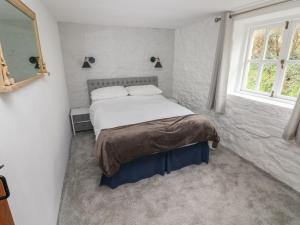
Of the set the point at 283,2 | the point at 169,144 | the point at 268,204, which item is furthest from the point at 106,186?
the point at 283,2

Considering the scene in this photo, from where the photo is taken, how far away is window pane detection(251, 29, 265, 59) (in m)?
2.49

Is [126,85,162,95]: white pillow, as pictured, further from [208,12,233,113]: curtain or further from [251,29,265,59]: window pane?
[251,29,265,59]: window pane

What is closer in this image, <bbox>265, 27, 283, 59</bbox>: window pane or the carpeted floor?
the carpeted floor

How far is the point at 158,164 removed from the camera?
225 centimetres

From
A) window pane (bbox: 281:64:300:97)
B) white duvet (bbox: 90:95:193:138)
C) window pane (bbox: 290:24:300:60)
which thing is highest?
window pane (bbox: 290:24:300:60)

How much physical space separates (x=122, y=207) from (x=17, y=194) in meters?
1.13

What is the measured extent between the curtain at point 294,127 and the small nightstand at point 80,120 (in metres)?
3.13

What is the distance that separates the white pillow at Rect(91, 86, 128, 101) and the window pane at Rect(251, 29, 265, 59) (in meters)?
2.33

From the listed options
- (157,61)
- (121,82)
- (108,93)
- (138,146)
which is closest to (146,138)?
(138,146)

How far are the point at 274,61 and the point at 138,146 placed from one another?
215 centimetres

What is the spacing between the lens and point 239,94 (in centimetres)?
272

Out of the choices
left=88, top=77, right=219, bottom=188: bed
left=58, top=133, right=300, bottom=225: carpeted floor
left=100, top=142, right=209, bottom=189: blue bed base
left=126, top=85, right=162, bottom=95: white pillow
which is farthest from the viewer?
left=126, top=85, right=162, bottom=95: white pillow

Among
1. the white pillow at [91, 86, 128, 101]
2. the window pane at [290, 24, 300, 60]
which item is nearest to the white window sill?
the window pane at [290, 24, 300, 60]

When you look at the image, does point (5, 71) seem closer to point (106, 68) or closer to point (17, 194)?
point (17, 194)
